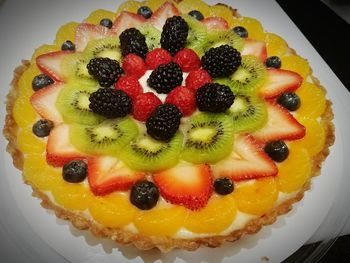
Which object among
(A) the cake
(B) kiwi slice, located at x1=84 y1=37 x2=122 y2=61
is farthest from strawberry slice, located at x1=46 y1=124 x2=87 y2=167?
(B) kiwi slice, located at x1=84 y1=37 x2=122 y2=61

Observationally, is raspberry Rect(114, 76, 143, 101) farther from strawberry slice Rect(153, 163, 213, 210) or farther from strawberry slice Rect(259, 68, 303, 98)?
strawberry slice Rect(259, 68, 303, 98)

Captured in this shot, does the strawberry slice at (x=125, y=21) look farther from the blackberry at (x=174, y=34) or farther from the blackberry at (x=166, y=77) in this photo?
the blackberry at (x=166, y=77)

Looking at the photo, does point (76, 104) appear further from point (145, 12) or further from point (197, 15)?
point (197, 15)

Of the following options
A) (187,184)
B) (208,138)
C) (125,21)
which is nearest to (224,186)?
(187,184)

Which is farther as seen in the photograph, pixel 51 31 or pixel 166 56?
pixel 51 31

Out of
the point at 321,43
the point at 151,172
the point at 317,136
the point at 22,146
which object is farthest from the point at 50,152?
the point at 321,43

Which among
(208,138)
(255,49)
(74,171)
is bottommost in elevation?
(74,171)

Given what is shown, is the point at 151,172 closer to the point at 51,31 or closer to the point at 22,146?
the point at 22,146
